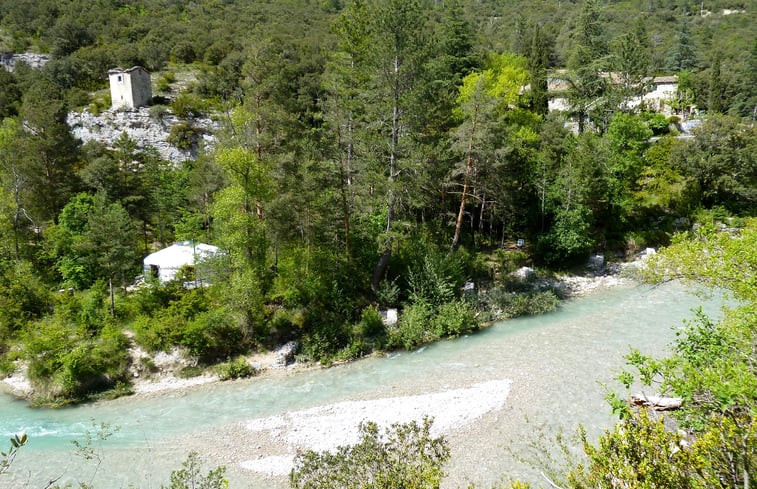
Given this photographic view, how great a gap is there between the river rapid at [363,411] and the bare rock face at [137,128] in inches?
1165

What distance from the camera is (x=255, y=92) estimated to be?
17.5 meters

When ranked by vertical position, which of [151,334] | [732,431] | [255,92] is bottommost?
[151,334]

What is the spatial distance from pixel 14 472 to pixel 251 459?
6304 mm

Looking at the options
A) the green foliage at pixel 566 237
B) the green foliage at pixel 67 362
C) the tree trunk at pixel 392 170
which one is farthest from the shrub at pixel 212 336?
the green foliage at pixel 566 237

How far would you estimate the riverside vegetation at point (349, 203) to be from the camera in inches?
674

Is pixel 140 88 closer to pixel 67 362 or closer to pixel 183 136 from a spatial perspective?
pixel 183 136

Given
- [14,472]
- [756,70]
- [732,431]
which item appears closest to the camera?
[732,431]

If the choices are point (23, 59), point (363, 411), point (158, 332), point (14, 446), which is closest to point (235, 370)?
point (158, 332)

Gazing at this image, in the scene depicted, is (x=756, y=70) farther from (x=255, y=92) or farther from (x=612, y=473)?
(x=612, y=473)

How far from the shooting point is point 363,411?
43.5 feet

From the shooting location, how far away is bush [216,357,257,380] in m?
16.2

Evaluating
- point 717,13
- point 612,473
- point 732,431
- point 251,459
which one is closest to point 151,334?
point 251,459

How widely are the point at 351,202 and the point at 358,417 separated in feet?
30.8

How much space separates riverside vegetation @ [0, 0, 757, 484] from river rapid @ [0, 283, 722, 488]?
4.69ft
